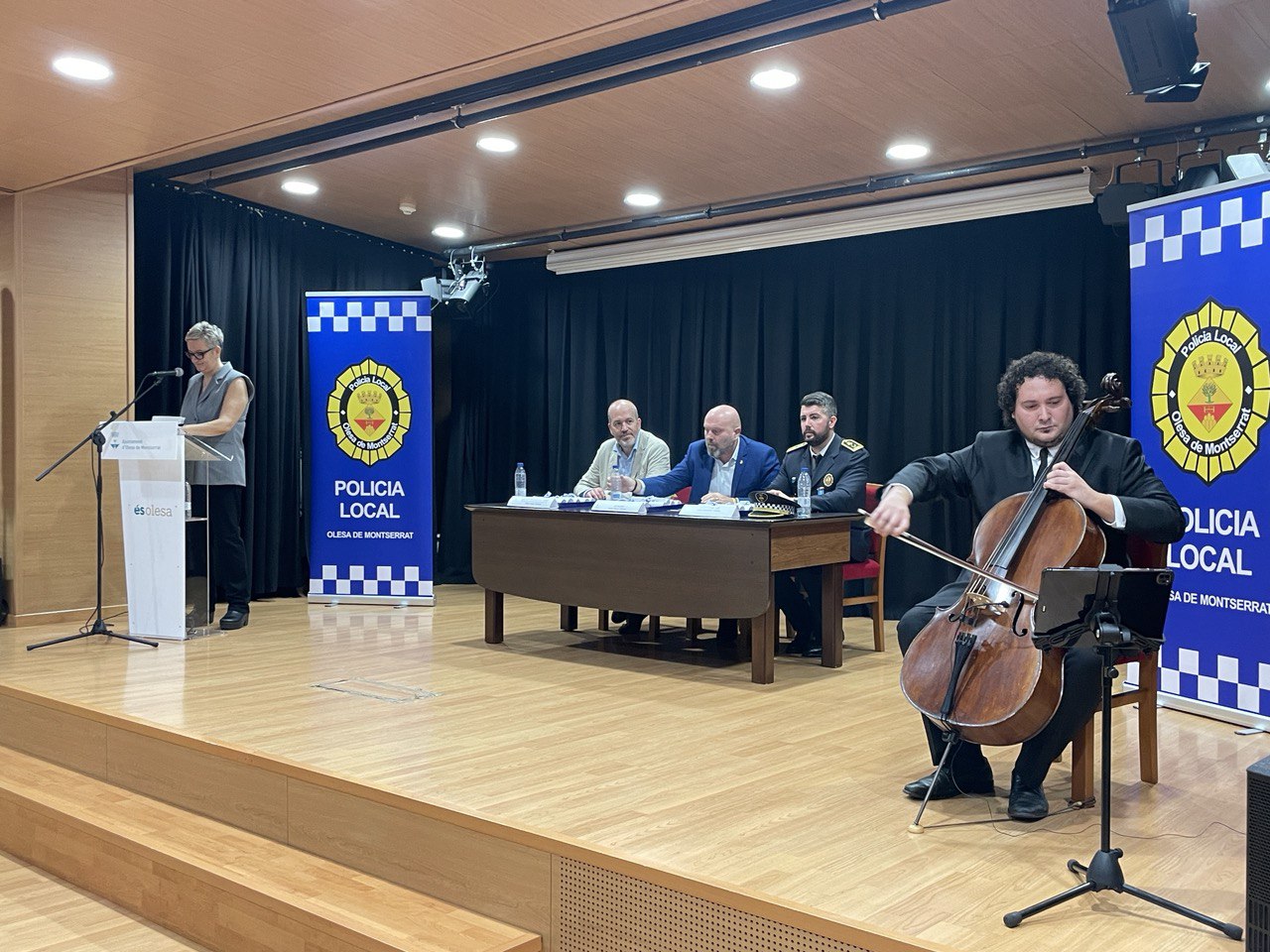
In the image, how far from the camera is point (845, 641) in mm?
5449

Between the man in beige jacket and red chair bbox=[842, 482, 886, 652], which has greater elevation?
the man in beige jacket

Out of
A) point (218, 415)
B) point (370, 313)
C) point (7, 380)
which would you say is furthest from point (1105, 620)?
point (7, 380)

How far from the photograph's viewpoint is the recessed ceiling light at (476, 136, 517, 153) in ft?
17.1

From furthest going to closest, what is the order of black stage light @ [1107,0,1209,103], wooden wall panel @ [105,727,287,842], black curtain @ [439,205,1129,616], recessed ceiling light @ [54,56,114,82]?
black curtain @ [439,205,1129,616] < recessed ceiling light @ [54,56,114,82] < black stage light @ [1107,0,1209,103] < wooden wall panel @ [105,727,287,842]

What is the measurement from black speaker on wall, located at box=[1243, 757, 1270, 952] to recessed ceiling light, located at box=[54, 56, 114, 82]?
13.6 feet

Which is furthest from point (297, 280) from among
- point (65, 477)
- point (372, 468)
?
point (65, 477)

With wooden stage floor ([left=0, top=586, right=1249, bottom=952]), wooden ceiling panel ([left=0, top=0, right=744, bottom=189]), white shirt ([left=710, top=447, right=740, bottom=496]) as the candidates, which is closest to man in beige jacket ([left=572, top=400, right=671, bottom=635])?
white shirt ([left=710, top=447, right=740, bottom=496])

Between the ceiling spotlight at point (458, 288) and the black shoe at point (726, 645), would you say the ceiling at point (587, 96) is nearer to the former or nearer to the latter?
the ceiling spotlight at point (458, 288)

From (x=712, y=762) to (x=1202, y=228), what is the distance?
251 centimetres

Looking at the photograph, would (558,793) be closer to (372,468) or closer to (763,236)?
(372,468)

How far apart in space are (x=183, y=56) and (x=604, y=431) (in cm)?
447

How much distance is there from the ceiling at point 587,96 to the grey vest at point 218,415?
43.2 inches

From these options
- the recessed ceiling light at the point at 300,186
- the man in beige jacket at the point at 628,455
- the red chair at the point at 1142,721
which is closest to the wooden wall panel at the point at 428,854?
the red chair at the point at 1142,721

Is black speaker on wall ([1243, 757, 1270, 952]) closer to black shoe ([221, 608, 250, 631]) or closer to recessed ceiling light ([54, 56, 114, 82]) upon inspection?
recessed ceiling light ([54, 56, 114, 82])
